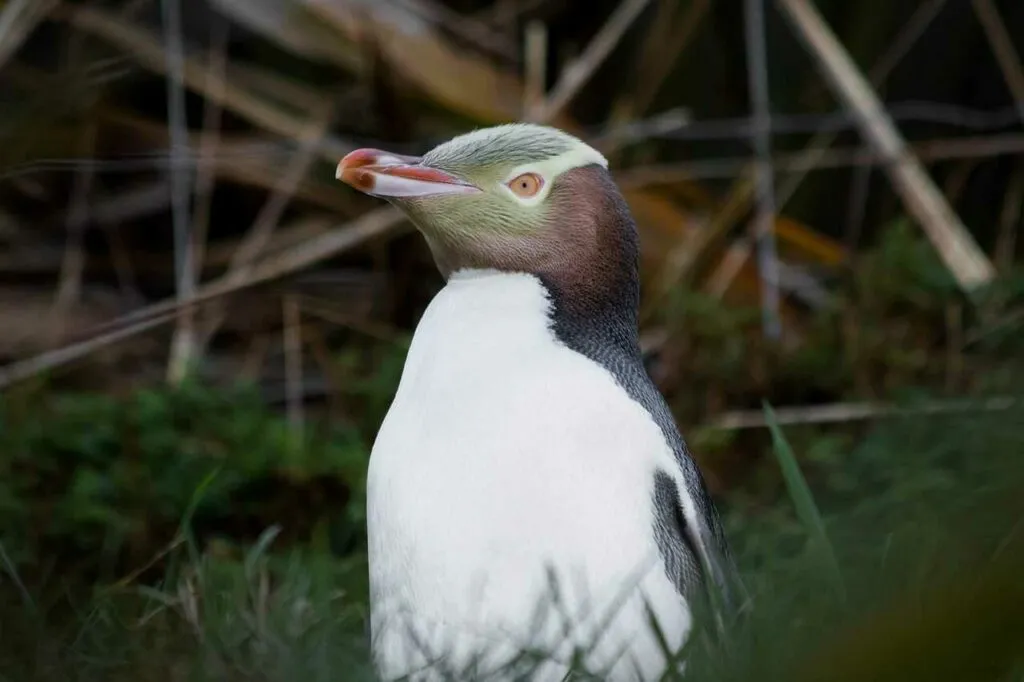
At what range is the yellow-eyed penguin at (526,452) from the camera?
1.53 metres

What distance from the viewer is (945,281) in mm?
3494

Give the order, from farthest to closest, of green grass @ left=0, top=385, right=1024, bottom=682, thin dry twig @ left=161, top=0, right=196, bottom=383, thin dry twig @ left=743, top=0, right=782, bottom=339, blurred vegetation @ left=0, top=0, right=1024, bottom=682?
thin dry twig @ left=743, top=0, right=782, bottom=339
thin dry twig @ left=161, top=0, right=196, bottom=383
blurred vegetation @ left=0, top=0, right=1024, bottom=682
green grass @ left=0, top=385, right=1024, bottom=682

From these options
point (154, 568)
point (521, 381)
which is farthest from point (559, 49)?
point (521, 381)

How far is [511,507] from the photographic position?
1.54 m

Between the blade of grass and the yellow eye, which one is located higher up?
the yellow eye

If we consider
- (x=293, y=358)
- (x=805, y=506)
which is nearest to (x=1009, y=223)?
(x=293, y=358)

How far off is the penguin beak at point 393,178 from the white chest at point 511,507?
191 millimetres

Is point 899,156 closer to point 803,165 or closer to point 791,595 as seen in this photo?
point 803,165

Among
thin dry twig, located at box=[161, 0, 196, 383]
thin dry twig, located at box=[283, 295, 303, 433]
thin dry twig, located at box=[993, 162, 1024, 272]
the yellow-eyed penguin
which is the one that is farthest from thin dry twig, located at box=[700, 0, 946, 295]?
the yellow-eyed penguin

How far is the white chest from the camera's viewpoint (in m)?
1.53

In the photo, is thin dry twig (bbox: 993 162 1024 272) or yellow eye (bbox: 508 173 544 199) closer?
yellow eye (bbox: 508 173 544 199)

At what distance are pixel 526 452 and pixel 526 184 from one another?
0.38 meters

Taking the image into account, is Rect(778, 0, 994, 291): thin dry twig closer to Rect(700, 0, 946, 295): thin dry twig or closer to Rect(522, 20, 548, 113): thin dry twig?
Rect(700, 0, 946, 295): thin dry twig

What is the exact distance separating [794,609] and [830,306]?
92.6 inches
